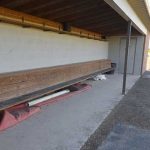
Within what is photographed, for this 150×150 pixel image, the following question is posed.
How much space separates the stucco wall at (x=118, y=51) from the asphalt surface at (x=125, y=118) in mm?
4913

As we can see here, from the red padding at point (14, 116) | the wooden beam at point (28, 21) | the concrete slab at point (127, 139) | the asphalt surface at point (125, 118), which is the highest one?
the wooden beam at point (28, 21)

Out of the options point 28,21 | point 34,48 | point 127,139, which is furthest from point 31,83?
point 127,139

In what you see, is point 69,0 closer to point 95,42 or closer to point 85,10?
point 85,10

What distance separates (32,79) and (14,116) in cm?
88

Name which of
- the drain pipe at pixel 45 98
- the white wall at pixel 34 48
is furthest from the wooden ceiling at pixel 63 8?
the drain pipe at pixel 45 98

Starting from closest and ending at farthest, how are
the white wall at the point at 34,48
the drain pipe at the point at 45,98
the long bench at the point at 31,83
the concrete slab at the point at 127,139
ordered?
the concrete slab at the point at 127,139
the long bench at the point at 31,83
the white wall at the point at 34,48
the drain pipe at the point at 45,98

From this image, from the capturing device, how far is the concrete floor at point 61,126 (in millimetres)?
2832

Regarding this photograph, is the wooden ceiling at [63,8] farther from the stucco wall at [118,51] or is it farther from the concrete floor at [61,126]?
the stucco wall at [118,51]

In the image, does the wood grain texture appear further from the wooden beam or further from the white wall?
the wooden beam

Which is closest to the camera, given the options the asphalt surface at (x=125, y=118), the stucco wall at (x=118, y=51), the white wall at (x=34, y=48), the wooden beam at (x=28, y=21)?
the asphalt surface at (x=125, y=118)

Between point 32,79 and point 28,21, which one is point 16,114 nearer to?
point 32,79

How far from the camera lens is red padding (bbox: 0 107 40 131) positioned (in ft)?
11.0

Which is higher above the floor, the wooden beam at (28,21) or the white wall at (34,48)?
the wooden beam at (28,21)

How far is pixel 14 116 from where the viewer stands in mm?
3600
